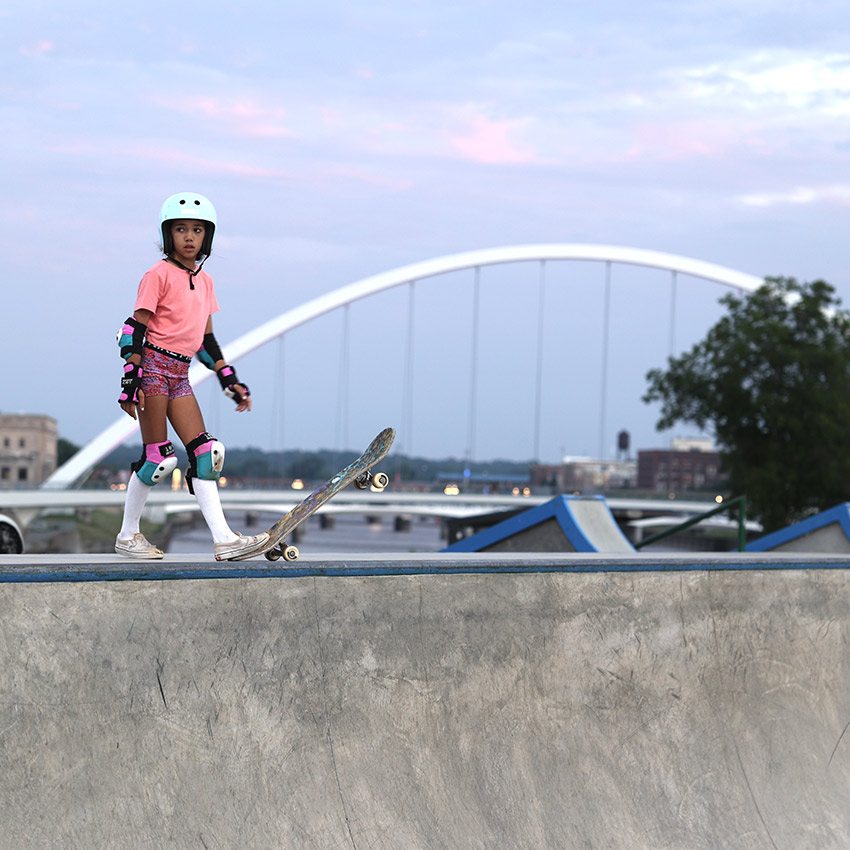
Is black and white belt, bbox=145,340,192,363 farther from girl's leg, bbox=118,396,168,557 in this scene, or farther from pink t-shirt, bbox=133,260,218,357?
girl's leg, bbox=118,396,168,557

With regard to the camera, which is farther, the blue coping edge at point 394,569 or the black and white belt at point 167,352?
the black and white belt at point 167,352

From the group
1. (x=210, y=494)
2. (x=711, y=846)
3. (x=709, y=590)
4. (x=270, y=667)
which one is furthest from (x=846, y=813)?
(x=210, y=494)

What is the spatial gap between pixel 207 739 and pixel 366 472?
5.45ft

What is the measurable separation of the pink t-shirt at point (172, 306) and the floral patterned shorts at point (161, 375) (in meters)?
0.07

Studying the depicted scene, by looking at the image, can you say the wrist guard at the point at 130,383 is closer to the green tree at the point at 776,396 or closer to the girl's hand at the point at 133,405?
the girl's hand at the point at 133,405

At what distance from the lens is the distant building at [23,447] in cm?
14538

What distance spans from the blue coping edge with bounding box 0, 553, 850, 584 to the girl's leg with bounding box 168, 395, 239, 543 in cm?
67

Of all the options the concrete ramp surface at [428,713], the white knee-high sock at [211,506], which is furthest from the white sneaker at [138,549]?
the concrete ramp surface at [428,713]

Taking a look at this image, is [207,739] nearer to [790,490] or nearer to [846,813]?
[846,813]

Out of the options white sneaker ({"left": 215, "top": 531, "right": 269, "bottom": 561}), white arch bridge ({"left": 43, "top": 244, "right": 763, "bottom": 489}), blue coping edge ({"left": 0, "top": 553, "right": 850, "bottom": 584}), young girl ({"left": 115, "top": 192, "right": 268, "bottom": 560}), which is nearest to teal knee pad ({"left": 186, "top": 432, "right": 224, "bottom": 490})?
young girl ({"left": 115, "top": 192, "right": 268, "bottom": 560})

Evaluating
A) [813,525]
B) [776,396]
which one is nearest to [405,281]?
[776,396]

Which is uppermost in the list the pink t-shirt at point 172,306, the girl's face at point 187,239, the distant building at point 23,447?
the girl's face at point 187,239

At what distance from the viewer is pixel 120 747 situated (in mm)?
3883

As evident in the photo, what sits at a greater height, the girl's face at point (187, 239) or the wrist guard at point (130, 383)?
the girl's face at point (187, 239)
